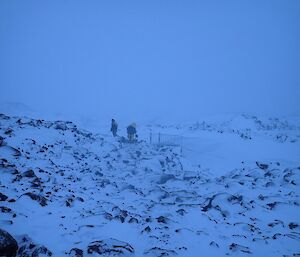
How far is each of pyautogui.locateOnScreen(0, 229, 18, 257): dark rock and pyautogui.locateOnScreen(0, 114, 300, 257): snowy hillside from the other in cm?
11

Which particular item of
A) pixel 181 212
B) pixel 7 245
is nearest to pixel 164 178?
pixel 181 212

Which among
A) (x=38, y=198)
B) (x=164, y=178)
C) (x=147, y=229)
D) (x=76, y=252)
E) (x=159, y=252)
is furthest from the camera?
(x=164, y=178)

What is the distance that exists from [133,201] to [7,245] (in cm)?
601

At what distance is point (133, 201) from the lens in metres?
11.1

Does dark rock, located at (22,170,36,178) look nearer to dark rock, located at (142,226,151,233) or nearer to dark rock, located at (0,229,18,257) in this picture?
dark rock, located at (0,229,18,257)

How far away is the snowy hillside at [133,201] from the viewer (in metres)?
7.09

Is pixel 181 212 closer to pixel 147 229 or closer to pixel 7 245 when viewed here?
pixel 147 229

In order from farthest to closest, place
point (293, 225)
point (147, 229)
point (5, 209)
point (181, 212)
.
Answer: point (181, 212) → point (293, 225) → point (147, 229) → point (5, 209)

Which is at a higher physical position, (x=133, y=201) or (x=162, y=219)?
(x=162, y=219)

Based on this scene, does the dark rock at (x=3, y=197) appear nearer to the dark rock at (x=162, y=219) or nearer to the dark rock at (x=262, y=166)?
the dark rock at (x=162, y=219)

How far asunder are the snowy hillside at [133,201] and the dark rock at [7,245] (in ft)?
0.38

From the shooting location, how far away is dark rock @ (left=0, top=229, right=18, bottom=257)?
5.51 metres

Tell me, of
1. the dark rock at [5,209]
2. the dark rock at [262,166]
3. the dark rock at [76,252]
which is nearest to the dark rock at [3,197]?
the dark rock at [5,209]


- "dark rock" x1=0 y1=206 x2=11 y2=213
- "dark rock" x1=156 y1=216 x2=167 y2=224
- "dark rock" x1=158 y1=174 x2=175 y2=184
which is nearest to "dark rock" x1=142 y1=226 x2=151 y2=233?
"dark rock" x1=156 y1=216 x2=167 y2=224
